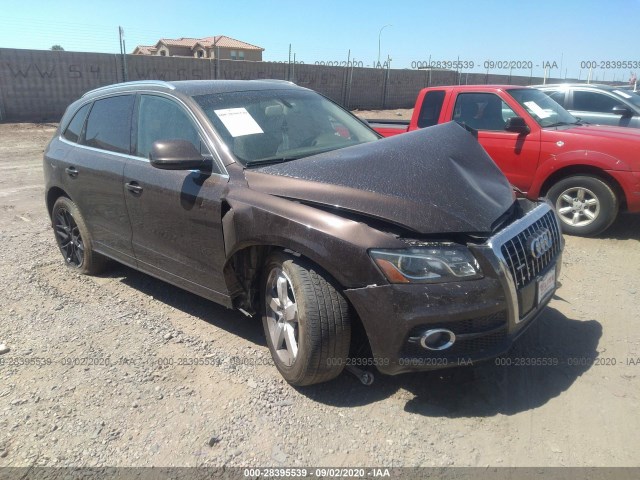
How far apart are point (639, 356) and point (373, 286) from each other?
79.5 inches

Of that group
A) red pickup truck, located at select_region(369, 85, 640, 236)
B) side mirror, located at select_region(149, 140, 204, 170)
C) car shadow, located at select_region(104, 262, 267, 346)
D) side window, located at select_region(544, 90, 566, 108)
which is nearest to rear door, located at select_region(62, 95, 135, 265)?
car shadow, located at select_region(104, 262, 267, 346)

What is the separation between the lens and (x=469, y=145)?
3594 mm

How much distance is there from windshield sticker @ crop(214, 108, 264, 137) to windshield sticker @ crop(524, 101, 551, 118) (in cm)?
419

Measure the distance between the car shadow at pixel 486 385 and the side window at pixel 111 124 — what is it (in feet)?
8.13

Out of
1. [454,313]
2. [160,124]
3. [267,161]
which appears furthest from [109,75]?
[454,313]

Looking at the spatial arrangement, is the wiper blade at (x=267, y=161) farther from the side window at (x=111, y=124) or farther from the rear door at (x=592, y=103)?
the rear door at (x=592, y=103)

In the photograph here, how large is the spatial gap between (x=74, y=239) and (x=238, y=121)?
245 cm

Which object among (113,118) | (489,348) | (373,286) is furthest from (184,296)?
(489,348)

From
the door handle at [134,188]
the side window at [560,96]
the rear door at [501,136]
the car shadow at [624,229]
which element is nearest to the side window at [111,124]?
the door handle at [134,188]

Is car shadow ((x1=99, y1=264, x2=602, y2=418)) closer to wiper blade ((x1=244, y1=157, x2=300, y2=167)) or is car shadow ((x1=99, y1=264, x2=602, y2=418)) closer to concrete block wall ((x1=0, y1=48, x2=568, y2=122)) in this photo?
wiper blade ((x1=244, y1=157, x2=300, y2=167))

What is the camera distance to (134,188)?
384cm

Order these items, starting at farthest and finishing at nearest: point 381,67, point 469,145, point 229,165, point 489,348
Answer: point 381,67, point 469,145, point 229,165, point 489,348

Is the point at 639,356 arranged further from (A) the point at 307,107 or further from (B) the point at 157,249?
(B) the point at 157,249

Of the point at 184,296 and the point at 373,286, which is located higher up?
the point at 373,286
